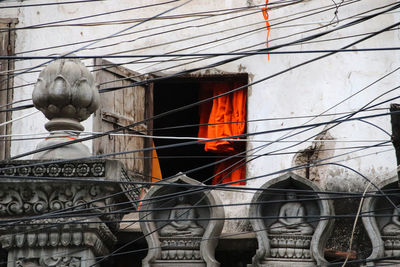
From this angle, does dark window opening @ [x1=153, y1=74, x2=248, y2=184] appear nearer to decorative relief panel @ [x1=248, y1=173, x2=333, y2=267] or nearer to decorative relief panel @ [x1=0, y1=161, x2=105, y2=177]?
decorative relief panel @ [x1=248, y1=173, x2=333, y2=267]

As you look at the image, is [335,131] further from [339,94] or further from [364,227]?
[364,227]

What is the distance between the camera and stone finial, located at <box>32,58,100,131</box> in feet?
31.9

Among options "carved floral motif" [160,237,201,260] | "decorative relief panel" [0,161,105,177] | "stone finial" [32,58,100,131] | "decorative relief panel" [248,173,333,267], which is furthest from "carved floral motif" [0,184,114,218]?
"decorative relief panel" [248,173,333,267]

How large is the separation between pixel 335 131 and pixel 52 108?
11.9 feet

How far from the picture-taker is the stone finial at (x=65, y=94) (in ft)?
31.9

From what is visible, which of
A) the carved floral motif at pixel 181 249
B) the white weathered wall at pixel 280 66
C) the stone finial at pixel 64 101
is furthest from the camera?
the white weathered wall at pixel 280 66

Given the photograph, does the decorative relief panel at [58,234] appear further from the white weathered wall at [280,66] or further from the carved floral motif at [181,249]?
the white weathered wall at [280,66]

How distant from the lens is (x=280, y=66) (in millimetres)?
12320

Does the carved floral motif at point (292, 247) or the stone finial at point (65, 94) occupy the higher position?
the stone finial at point (65, 94)

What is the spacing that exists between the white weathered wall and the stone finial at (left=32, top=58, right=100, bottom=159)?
2596mm

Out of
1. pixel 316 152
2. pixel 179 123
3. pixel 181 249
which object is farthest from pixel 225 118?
pixel 179 123

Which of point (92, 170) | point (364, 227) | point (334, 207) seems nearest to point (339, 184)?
point (334, 207)

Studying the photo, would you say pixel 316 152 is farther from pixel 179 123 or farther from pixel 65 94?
pixel 179 123

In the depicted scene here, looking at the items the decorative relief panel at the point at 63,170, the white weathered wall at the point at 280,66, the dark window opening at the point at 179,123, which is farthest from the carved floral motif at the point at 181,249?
the dark window opening at the point at 179,123
